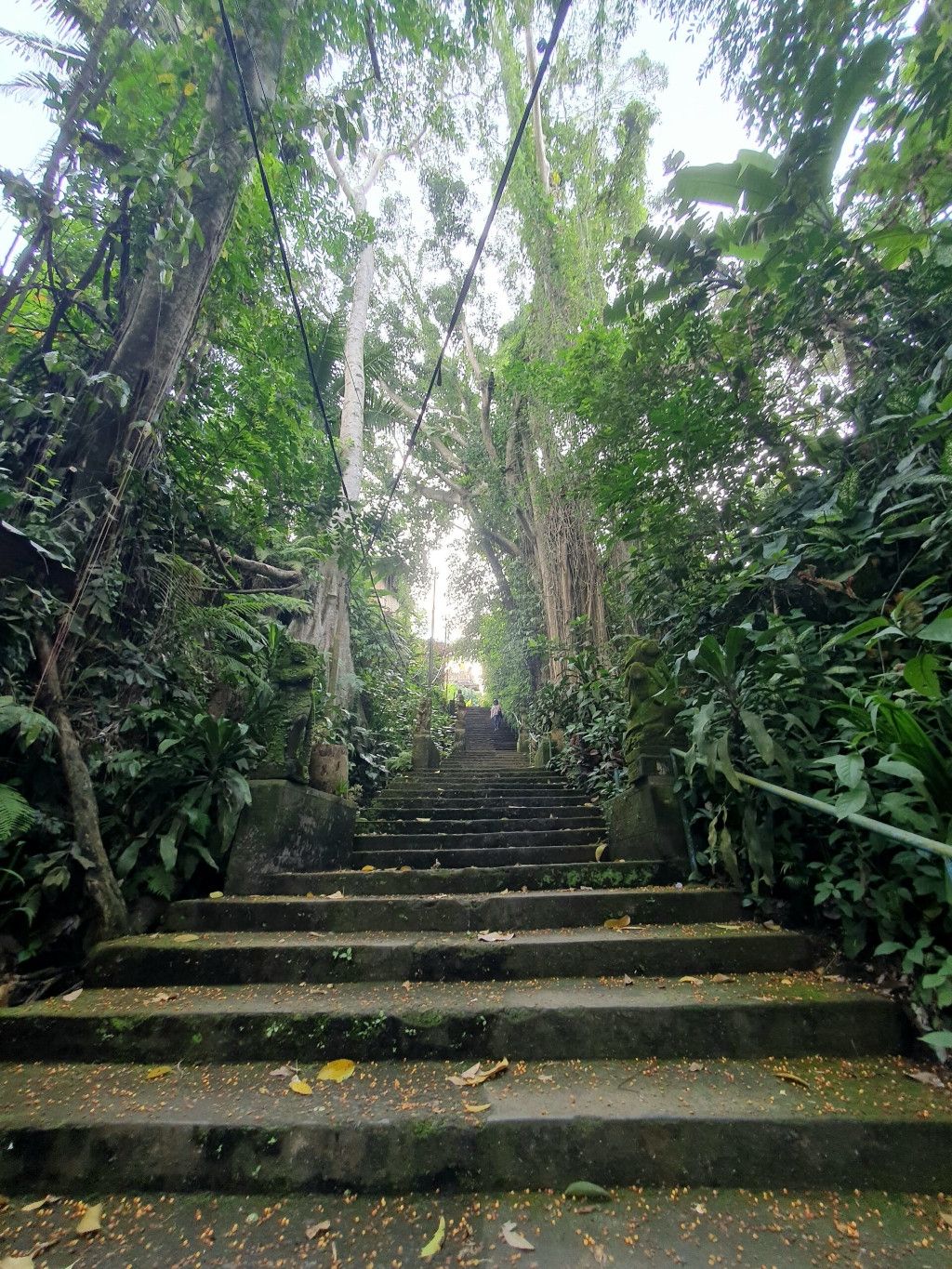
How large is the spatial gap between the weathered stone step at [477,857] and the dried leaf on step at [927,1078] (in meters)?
1.66

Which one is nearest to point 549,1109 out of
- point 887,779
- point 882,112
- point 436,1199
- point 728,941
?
point 436,1199

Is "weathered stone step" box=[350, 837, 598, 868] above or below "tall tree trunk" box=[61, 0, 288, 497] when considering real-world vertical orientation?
below

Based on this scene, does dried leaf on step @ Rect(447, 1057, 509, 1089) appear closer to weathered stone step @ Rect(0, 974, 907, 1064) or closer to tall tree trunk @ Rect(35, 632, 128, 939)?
weathered stone step @ Rect(0, 974, 907, 1064)

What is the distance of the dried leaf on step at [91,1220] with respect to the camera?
1145 mm

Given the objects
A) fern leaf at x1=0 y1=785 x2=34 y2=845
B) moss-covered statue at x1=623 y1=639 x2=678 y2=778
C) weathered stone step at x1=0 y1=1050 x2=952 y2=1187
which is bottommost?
weathered stone step at x1=0 y1=1050 x2=952 y2=1187

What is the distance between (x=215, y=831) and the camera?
2637 mm

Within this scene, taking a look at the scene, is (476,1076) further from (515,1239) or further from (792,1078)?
(792,1078)

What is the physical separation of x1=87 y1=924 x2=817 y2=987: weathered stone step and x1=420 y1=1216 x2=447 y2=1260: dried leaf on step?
85 centimetres

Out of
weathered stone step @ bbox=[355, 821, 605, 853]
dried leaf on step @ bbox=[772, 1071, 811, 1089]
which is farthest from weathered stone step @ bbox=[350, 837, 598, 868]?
dried leaf on step @ bbox=[772, 1071, 811, 1089]

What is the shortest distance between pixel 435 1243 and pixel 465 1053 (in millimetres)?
542

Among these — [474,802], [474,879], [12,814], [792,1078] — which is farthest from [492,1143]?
[474,802]

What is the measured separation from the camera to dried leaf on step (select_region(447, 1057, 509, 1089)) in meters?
1.49

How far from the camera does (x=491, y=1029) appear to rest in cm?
166

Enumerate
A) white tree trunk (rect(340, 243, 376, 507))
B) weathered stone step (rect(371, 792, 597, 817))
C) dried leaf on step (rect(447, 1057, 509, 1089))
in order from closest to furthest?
dried leaf on step (rect(447, 1057, 509, 1089))
weathered stone step (rect(371, 792, 597, 817))
white tree trunk (rect(340, 243, 376, 507))
